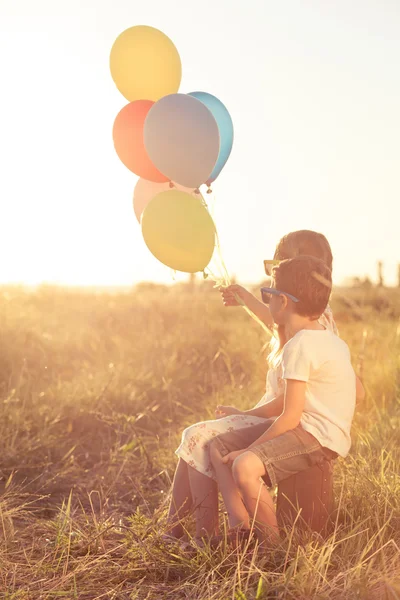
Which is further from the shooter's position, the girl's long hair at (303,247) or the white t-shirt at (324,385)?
the girl's long hair at (303,247)

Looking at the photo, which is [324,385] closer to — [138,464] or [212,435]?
[212,435]

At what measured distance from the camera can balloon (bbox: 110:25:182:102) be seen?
3.41 m

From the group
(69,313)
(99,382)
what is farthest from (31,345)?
(69,313)

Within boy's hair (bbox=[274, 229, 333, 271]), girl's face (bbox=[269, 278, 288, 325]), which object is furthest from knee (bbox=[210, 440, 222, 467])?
boy's hair (bbox=[274, 229, 333, 271])

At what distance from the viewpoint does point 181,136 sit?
3041 millimetres

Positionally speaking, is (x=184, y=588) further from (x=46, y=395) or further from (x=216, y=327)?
(x=216, y=327)

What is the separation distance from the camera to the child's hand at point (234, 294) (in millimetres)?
3080

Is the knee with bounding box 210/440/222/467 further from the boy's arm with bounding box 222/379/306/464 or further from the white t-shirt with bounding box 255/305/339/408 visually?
the white t-shirt with bounding box 255/305/339/408

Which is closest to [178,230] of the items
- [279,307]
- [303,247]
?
[303,247]

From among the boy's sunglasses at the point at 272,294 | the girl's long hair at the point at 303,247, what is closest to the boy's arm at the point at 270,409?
the girl's long hair at the point at 303,247

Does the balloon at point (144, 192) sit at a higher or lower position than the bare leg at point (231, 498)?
higher

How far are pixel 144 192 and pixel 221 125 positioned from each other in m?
0.54

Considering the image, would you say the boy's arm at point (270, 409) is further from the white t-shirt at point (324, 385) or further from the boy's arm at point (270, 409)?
the white t-shirt at point (324, 385)

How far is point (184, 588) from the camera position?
2.21 metres
